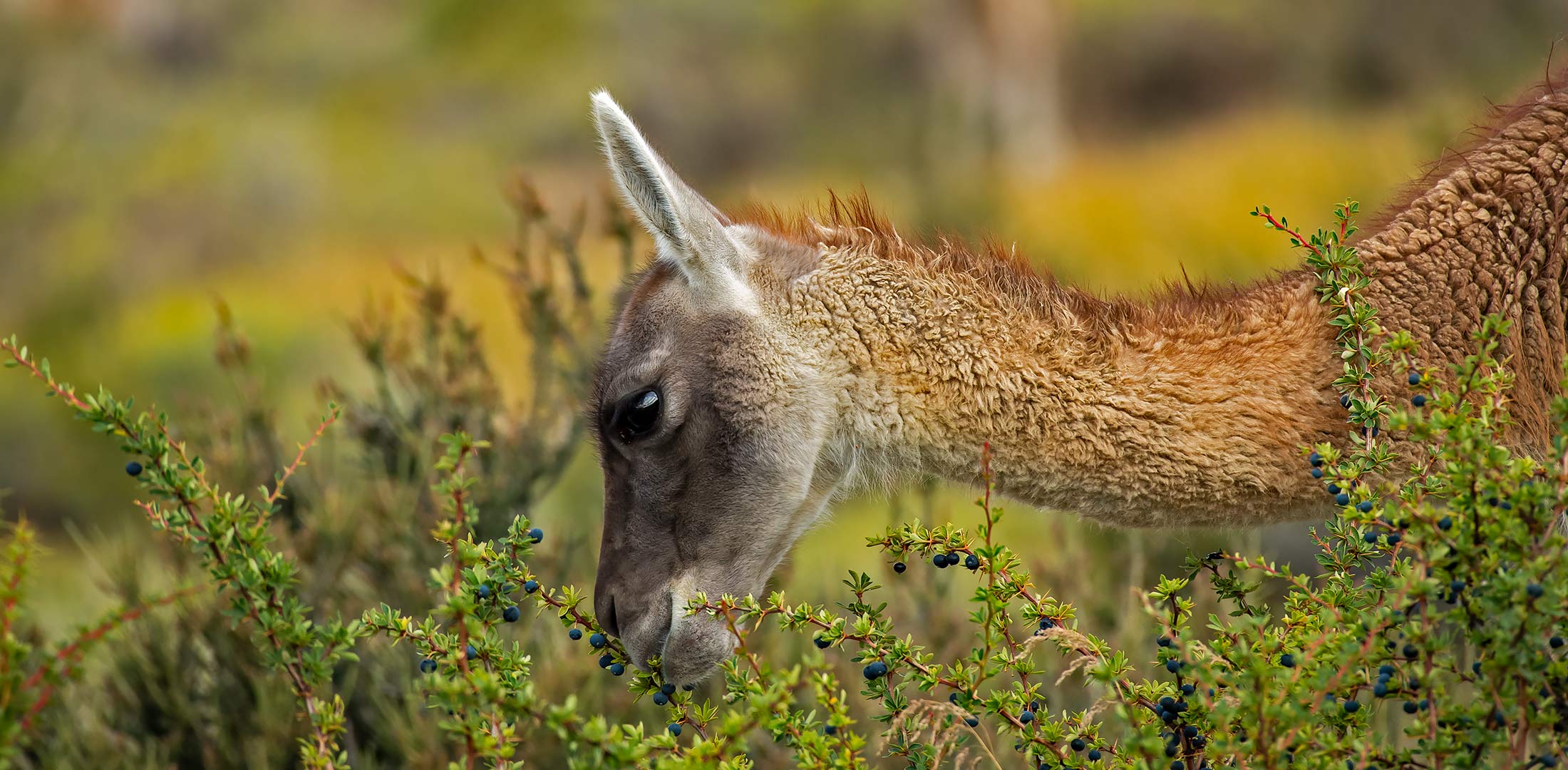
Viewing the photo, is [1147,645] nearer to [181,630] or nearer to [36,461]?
[181,630]

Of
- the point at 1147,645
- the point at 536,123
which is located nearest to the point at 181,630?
the point at 1147,645

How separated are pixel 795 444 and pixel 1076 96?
1845 centimetres

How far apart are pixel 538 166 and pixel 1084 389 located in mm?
22003

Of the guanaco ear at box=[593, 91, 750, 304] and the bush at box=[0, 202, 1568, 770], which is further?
the guanaco ear at box=[593, 91, 750, 304]

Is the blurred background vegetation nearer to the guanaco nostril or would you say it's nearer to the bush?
the bush

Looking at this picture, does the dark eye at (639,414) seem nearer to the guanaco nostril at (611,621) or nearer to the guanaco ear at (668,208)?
the guanaco ear at (668,208)

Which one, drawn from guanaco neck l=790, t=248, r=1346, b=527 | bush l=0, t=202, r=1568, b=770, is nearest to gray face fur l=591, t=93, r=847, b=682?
guanaco neck l=790, t=248, r=1346, b=527

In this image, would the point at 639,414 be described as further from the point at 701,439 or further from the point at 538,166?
the point at 538,166

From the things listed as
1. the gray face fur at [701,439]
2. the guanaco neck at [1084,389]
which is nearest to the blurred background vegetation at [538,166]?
the guanaco neck at [1084,389]

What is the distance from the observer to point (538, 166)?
24328mm

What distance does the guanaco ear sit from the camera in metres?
3.33

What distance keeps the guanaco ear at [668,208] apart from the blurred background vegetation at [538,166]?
2.59 ft

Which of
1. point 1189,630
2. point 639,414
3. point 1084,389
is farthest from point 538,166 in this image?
point 1189,630

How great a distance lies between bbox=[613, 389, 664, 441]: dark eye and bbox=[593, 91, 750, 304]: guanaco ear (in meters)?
0.33
